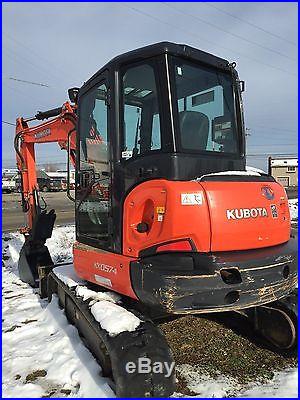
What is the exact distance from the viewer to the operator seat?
362 centimetres

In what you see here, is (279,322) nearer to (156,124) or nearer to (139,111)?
(156,124)

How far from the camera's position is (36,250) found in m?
7.15

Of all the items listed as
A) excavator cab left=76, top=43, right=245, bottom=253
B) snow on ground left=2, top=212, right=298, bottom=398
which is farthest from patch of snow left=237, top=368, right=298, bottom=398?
excavator cab left=76, top=43, right=245, bottom=253

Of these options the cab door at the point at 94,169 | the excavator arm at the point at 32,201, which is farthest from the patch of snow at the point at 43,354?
the cab door at the point at 94,169

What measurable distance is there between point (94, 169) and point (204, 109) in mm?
1436

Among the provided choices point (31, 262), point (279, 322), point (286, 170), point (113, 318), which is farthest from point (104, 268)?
point (286, 170)

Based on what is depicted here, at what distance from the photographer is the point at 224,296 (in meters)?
3.26

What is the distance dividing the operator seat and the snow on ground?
1823 mm

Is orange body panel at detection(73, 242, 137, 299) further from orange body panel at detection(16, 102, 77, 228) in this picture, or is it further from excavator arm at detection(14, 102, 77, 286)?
orange body panel at detection(16, 102, 77, 228)

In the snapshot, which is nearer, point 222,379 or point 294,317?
point 222,379

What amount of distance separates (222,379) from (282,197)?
76.4 inches

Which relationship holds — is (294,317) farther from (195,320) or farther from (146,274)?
(146,274)

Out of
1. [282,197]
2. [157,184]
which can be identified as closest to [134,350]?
[157,184]

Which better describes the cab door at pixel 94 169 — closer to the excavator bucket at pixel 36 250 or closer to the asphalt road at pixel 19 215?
the excavator bucket at pixel 36 250
